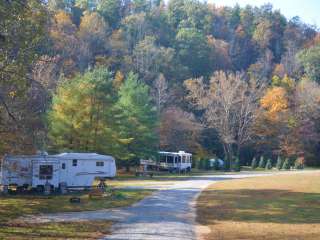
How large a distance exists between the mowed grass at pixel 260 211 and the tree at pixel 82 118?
1057 cm

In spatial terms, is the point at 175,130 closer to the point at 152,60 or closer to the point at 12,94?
the point at 152,60

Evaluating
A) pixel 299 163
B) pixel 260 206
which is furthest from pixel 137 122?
pixel 299 163

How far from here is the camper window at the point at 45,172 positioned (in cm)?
2725

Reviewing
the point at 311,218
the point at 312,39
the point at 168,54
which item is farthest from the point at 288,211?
the point at 312,39

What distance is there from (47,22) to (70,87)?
21.9 metres

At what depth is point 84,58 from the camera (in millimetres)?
72125

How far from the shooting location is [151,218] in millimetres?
18906

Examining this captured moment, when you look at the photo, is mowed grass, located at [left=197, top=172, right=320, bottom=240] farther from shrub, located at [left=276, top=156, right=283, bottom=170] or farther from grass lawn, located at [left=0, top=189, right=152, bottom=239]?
shrub, located at [left=276, top=156, right=283, bottom=170]

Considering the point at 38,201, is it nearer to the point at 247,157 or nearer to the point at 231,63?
the point at 247,157

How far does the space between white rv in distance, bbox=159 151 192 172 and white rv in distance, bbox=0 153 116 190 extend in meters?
21.6

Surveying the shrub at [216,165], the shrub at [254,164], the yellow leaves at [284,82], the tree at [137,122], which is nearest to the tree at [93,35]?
the tree at [137,122]

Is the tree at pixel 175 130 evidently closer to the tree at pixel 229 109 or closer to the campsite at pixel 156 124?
the campsite at pixel 156 124

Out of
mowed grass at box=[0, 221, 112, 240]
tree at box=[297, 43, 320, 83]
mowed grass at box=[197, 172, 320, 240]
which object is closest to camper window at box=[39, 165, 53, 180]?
mowed grass at box=[197, 172, 320, 240]

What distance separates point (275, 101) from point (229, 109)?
7813 millimetres
